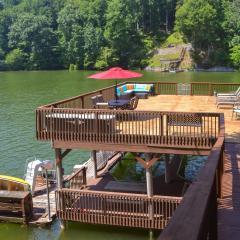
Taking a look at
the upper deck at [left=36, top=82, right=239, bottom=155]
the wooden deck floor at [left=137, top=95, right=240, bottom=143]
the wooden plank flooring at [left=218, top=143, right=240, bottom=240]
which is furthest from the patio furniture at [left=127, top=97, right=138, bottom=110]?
the wooden plank flooring at [left=218, top=143, right=240, bottom=240]

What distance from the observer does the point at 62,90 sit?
2249 inches

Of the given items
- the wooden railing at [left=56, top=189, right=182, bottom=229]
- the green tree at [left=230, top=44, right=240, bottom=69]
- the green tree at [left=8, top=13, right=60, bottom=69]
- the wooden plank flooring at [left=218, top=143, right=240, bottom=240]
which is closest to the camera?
the wooden plank flooring at [left=218, top=143, right=240, bottom=240]

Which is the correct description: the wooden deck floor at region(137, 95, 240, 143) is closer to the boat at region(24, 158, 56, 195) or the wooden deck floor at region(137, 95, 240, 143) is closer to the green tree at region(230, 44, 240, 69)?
the boat at region(24, 158, 56, 195)

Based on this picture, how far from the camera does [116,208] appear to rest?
42.2 ft

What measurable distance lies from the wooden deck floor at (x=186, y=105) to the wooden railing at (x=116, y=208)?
431 cm

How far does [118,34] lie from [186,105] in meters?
79.5

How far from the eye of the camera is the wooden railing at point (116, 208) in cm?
1215

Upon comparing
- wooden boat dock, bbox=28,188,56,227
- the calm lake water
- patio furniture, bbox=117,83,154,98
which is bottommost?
the calm lake water

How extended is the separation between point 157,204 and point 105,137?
2.46 metres

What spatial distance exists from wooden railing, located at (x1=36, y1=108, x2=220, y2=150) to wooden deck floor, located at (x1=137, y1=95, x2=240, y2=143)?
135 inches

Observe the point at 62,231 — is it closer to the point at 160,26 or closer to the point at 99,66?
the point at 99,66

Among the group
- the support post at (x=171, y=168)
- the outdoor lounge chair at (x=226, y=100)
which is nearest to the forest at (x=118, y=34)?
the outdoor lounge chair at (x=226, y=100)

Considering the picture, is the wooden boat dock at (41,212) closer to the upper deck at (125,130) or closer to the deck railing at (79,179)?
the deck railing at (79,179)

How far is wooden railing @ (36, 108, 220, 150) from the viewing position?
11695mm
